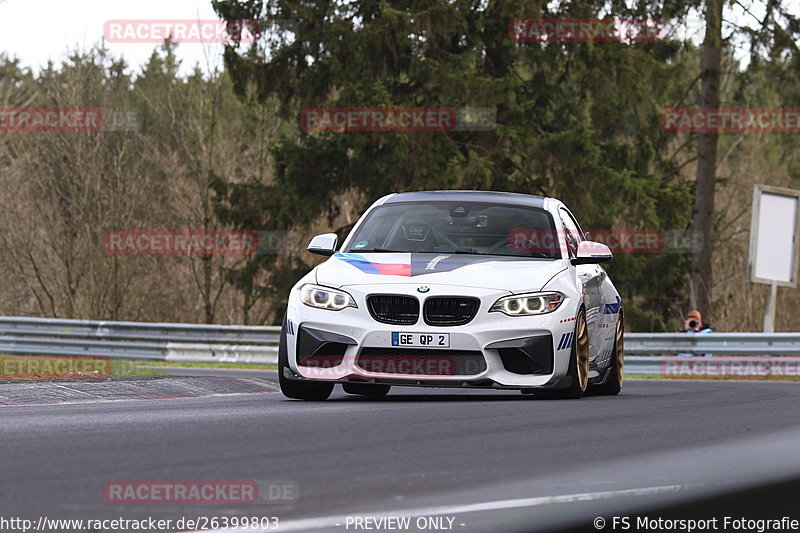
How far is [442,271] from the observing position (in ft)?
31.4

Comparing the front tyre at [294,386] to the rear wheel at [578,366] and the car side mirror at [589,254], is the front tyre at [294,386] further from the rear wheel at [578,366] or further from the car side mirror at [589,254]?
the car side mirror at [589,254]

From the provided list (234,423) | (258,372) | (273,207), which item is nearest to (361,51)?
(273,207)

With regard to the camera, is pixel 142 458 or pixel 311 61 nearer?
pixel 142 458

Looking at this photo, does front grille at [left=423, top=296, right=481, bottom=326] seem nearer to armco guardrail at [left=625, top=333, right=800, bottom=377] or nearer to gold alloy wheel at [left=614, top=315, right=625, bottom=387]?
gold alloy wheel at [left=614, top=315, right=625, bottom=387]

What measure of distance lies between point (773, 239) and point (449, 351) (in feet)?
48.7


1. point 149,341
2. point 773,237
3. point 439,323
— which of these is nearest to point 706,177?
point 773,237

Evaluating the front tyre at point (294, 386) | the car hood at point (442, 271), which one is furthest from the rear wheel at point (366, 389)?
the car hood at point (442, 271)

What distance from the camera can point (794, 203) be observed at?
2306cm

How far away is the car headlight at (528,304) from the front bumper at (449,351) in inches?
1.5

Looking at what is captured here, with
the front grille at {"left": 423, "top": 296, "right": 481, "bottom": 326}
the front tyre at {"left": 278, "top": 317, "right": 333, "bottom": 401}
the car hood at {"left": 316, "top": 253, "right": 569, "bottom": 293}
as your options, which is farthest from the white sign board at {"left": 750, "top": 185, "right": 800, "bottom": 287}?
the front grille at {"left": 423, "top": 296, "right": 481, "bottom": 326}

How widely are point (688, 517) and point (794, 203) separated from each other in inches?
823

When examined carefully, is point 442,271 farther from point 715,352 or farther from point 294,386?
point 715,352

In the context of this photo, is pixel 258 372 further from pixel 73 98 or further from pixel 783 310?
pixel 783 310

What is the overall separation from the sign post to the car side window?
37.1 feet
